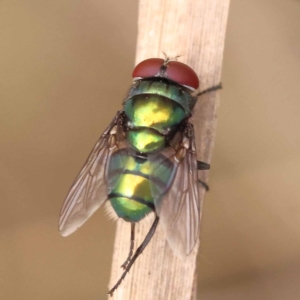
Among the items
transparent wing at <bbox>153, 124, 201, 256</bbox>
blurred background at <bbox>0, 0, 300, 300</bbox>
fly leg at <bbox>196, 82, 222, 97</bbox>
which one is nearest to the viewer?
transparent wing at <bbox>153, 124, 201, 256</bbox>

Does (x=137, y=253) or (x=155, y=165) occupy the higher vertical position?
(x=155, y=165)

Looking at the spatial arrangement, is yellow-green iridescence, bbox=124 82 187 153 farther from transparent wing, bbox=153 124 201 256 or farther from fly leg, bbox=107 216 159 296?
fly leg, bbox=107 216 159 296

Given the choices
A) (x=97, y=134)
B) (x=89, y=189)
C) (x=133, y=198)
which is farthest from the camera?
(x=97, y=134)

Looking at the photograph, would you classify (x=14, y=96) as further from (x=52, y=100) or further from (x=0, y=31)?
(x=0, y=31)

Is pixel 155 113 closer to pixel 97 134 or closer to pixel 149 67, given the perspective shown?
pixel 149 67

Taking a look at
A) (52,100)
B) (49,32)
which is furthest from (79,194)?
(49,32)

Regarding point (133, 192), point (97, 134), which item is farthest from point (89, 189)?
point (97, 134)

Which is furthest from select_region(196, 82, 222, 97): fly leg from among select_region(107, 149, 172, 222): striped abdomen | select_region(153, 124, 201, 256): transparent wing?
select_region(107, 149, 172, 222): striped abdomen

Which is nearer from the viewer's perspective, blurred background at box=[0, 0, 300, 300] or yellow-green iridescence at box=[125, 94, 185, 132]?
yellow-green iridescence at box=[125, 94, 185, 132]
